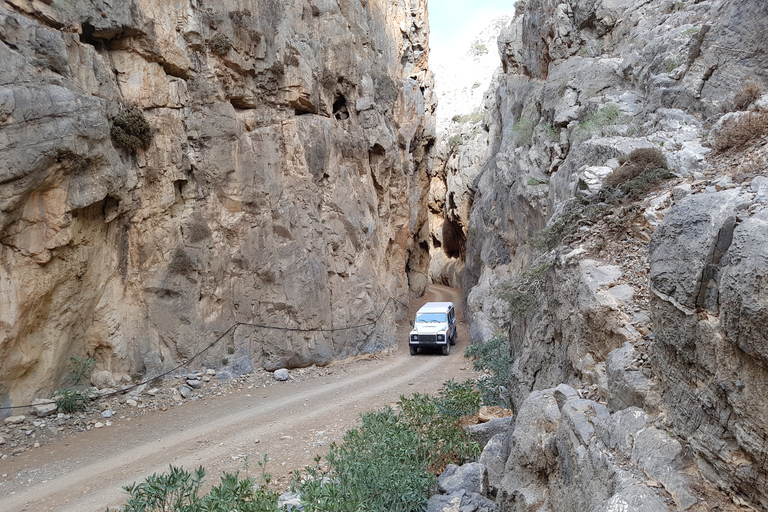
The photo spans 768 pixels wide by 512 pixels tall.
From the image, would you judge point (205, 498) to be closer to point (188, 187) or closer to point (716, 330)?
point (716, 330)

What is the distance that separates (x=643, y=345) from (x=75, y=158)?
13.3 m

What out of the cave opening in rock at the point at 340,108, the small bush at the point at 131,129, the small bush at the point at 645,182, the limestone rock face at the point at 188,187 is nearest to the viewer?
the small bush at the point at 645,182

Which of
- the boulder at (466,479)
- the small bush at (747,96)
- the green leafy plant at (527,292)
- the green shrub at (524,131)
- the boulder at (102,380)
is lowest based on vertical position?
the boulder at (466,479)

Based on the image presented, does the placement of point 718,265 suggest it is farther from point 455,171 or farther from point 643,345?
point 455,171

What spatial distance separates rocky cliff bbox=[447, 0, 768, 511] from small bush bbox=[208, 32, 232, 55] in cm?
1275

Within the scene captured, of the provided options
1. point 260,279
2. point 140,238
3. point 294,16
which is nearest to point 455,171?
point 294,16

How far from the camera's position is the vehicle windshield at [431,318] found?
21.1m

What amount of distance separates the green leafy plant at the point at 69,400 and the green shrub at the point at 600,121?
55.6 ft

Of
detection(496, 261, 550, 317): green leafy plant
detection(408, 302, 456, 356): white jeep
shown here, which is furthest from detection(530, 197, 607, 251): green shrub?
detection(408, 302, 456, 356): white jeep

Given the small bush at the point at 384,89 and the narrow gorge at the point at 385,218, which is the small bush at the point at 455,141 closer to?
the narrow gorge at the point at 385,218

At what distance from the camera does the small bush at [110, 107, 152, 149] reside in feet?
44.9

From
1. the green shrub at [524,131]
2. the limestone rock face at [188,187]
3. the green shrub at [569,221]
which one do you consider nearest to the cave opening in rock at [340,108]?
the limestone rock face at [188,187]

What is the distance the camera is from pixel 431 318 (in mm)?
21297

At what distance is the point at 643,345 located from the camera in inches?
215
